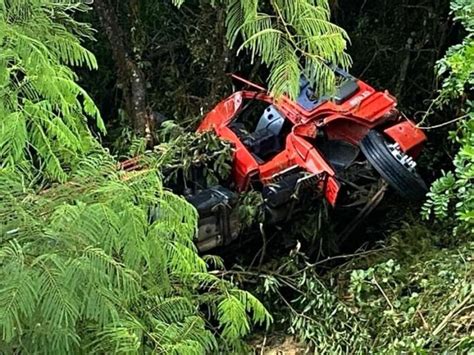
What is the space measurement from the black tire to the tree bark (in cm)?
153

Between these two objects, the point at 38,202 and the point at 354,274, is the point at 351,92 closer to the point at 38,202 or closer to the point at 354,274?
the point at 354,274

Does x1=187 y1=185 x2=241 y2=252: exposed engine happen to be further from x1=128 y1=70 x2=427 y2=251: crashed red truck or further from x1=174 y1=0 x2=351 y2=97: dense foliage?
x1=174 y1=0 x2=351 y2=97: dense foliage

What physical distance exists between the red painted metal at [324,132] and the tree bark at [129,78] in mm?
682

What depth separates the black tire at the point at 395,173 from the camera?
12.8 ft

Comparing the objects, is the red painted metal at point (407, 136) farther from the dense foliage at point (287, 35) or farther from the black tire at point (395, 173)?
the dense foliage at point (287, 35)

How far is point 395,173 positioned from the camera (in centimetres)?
389

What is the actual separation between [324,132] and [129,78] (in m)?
1.43

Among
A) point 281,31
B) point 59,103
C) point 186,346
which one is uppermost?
point 281,31

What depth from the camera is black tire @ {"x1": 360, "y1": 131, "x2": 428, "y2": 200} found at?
3.89m

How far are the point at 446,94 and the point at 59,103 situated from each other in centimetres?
199

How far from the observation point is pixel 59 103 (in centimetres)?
203

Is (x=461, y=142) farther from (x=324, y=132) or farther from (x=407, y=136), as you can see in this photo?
(x=324, y=132)

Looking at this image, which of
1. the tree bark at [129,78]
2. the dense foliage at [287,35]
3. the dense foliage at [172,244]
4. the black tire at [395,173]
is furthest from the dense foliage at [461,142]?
the tree bark at [129,78]

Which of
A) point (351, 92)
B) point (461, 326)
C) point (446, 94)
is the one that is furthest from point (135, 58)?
point (461, 326)
